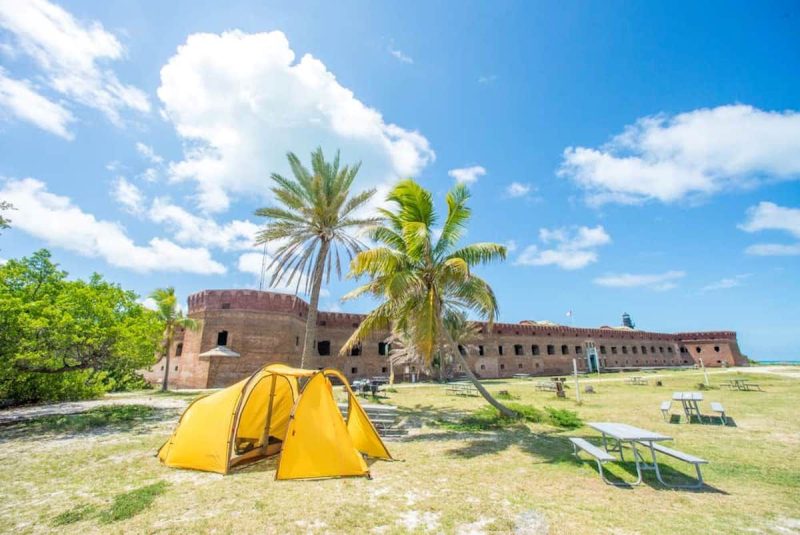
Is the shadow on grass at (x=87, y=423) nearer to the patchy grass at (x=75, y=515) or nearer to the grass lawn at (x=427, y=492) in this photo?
the grass lawn at (x=427, y=492)

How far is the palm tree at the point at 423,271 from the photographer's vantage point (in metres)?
8.88

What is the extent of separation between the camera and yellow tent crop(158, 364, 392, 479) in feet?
18.0

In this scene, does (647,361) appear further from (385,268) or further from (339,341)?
(385,268)

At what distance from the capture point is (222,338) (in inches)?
864

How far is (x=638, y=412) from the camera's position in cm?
1081

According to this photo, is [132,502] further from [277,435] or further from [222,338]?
[222,338]

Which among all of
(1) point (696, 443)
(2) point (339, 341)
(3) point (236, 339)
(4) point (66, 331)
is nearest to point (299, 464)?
(1) point (696, 443)

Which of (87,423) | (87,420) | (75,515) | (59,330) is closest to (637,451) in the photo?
(75,515)

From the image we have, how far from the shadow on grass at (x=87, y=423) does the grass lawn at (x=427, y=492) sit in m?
0.73

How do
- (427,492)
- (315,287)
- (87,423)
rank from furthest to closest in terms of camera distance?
(315,287)
(87,423)
(427,492)

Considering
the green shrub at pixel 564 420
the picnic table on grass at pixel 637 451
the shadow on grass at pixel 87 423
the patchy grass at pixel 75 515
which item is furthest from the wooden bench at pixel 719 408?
the shadow on grass at pixel 87 423

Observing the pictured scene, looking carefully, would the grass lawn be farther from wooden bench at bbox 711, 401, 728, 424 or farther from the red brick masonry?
the red brick masonry

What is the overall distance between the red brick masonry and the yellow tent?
478cm

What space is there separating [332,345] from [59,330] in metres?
18.3
